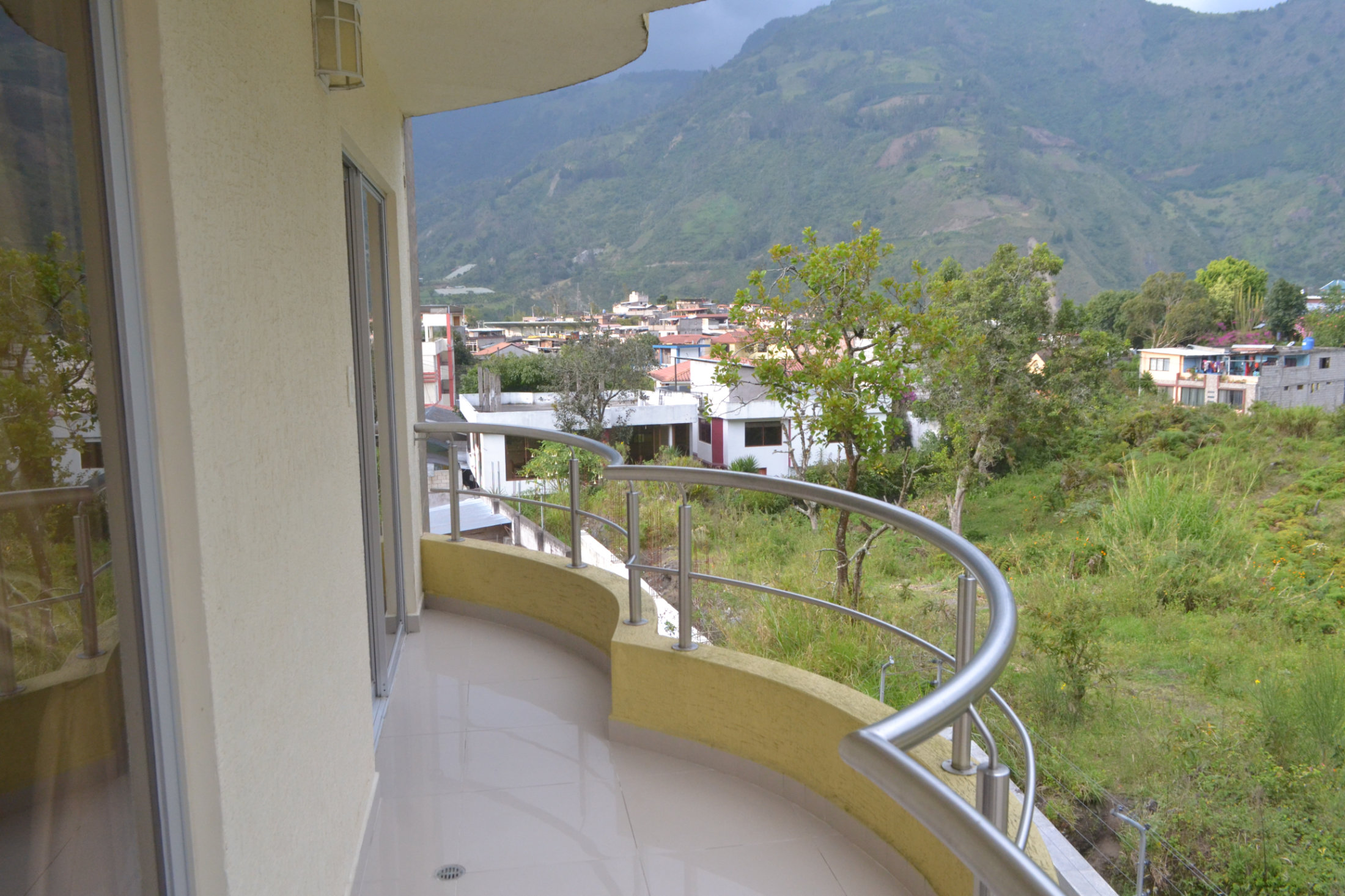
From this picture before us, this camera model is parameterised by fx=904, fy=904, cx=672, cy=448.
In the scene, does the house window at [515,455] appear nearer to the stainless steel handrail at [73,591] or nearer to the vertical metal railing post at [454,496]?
the vertical metal railing post at [454,496]

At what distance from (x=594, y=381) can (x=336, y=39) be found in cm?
2347

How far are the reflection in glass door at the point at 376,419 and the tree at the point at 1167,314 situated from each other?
38.4 metres

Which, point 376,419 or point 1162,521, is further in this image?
point 1162,521

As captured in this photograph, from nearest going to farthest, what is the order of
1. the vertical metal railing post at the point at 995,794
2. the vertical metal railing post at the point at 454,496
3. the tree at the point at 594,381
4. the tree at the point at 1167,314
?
1. the vertical metal railing post at the point at 995,794
2. the vertical metal railing post at the point at 454,496
3. the tree at the point at 594,381
4. the tree at the point at 1167,314

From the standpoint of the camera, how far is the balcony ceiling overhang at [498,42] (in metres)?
2.81

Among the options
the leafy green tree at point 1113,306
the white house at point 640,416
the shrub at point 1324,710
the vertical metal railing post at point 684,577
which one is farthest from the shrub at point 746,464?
the vertical metal railing post at point 684,577

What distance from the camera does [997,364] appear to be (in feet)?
64.2

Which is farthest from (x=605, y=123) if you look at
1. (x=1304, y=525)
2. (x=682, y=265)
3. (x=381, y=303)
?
(x=381, y=303)

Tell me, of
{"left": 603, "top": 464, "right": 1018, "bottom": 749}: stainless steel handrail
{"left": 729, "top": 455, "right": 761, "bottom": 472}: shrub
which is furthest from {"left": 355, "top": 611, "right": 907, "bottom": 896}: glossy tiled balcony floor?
{"left": 729, "top": 455, "right": 761, "bottom": 472}: shrub

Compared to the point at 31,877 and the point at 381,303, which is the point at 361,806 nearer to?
the point at 31,877

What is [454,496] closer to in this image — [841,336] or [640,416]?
[841,336]

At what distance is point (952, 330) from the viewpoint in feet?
28.0

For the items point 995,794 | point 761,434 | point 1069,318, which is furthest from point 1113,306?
point 995,794

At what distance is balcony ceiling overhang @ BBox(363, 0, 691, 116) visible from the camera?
9.22 ft
